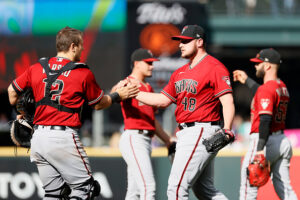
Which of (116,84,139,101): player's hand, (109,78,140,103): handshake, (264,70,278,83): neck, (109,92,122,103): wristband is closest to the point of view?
(109,92,122,103): wristband

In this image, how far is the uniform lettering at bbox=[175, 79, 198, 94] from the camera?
18.0ft

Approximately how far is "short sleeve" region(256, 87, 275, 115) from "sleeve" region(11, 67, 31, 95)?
2.45m

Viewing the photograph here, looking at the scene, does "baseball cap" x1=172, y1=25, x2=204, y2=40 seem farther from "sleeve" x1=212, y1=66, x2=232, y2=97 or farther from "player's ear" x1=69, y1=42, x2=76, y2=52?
"player's ear" x1=69, y1=42, x2=76, y2=52

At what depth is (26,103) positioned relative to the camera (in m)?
5.34

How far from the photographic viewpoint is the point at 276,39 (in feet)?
60.7

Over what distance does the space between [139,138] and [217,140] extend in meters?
1.50

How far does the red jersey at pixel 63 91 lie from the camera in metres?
5.05

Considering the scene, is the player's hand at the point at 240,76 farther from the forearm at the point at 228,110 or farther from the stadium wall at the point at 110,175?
the stadium wall at the point at 110,175

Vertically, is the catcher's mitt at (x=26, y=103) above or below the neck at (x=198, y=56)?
below

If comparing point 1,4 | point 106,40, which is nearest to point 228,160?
point 106,40

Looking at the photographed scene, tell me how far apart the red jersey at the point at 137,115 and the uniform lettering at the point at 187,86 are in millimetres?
1106

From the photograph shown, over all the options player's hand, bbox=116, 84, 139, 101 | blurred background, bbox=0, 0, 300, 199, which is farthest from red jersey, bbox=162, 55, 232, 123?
blurred background, bbox=0, 0, 300, 199

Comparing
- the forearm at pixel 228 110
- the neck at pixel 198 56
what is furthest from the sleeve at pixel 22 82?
the forearm at pixel 228 110

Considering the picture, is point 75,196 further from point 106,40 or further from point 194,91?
point 106,40
